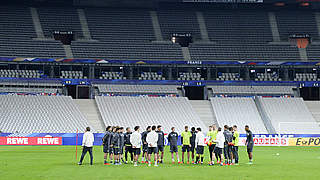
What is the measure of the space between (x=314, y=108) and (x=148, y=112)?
22273 millimetres

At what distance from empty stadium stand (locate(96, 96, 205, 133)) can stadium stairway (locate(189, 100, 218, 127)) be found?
960 millimetres

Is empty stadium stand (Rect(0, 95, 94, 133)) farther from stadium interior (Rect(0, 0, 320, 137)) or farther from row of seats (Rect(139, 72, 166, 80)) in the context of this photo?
row of seats (Rect(139, 72, 166, 80))

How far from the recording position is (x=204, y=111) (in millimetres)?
67500

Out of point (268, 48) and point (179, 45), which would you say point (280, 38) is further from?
point (179, 45)

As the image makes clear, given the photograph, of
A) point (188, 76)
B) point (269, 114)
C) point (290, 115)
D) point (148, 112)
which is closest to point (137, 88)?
point (148, 112)

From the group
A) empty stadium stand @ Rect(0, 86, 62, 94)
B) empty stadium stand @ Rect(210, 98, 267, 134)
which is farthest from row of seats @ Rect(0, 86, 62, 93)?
empty stadium stand @ Rect(210, 98, 267, 134)

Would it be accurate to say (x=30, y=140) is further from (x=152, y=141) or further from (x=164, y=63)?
(x=152, y=141)

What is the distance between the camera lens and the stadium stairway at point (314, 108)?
221 ft

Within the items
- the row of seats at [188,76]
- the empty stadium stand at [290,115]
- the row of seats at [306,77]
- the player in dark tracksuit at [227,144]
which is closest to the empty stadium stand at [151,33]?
the row of seats at [188,76]

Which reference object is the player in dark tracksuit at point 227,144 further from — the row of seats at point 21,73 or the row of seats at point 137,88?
the row of seats at point 21,73

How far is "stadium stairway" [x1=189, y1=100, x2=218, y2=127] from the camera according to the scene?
6556cm

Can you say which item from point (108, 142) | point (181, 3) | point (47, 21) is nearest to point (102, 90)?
point (47, 21)

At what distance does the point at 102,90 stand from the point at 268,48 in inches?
899

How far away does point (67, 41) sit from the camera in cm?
6894
